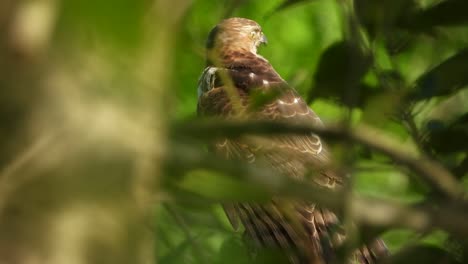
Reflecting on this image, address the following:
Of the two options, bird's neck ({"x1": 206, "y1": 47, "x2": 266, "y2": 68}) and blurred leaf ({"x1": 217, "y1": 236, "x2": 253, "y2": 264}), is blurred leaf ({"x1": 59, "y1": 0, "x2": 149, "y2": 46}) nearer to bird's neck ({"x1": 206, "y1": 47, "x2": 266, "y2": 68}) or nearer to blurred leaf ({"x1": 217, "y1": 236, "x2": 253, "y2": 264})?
blurred leaf ({"x1": 217, "y1": 236, "x2": 253, "y2": 264})

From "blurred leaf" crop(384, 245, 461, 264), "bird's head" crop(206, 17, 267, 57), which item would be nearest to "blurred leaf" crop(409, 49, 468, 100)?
"blurred leaf" crop(384, 245, 461, 264)

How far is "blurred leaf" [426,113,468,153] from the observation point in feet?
6.84

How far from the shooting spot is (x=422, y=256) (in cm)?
189

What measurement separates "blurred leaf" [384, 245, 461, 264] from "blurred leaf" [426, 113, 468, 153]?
22cm

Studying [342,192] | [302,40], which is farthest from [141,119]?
[302,40]

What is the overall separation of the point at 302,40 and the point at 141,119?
14.0ft

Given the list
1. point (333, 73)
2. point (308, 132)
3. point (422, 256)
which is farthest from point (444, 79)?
point (308, 132)

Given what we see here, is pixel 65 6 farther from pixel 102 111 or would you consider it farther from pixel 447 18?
pixel 447 18

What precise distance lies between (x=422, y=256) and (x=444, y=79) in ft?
1.19

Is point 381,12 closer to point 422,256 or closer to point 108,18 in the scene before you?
point 422,256

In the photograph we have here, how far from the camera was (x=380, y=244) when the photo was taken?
3047mm

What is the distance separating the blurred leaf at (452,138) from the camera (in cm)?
208

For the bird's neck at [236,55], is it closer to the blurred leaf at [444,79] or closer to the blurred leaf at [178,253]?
the blurred leaf at [444,79]

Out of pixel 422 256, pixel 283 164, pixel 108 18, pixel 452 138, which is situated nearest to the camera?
pixel 108 18
